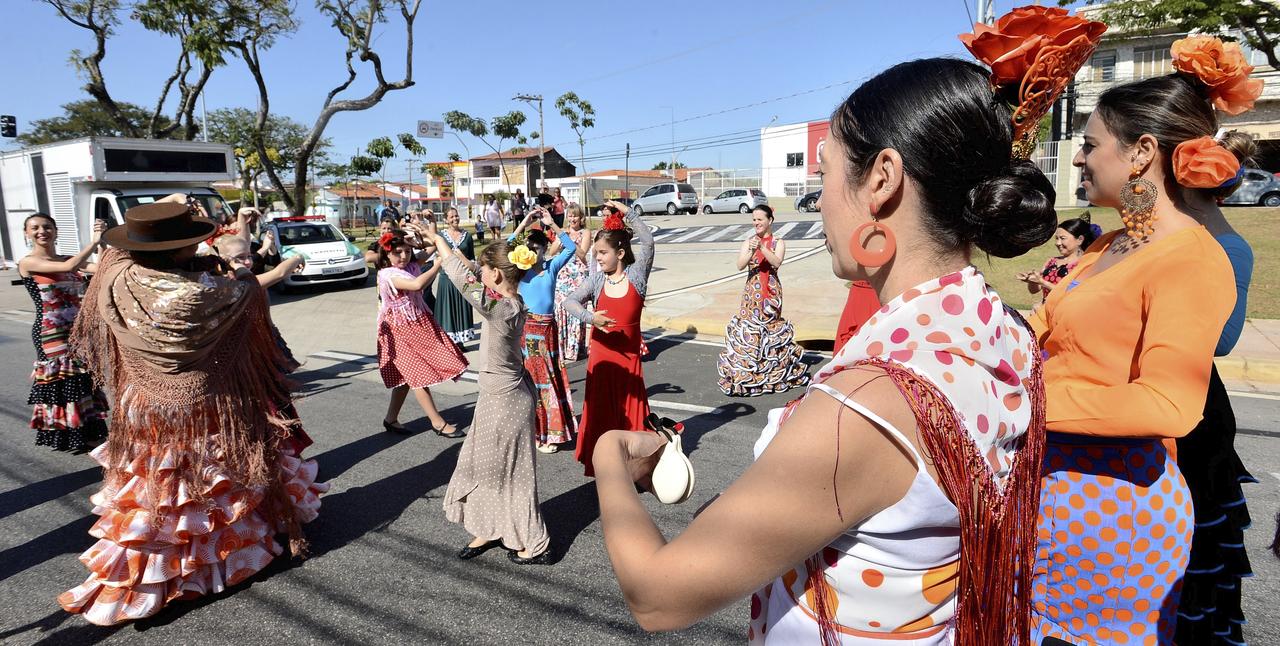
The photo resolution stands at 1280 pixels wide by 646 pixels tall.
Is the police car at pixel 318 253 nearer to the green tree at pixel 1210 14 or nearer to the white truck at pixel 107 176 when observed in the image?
the white truck at pixel 107 176

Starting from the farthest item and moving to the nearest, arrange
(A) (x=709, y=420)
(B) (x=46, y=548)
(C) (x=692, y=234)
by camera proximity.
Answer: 1. (C) (x=692, y=234)
2. (A) (x=709, y=420)
3. (B) (x=46, y=548)

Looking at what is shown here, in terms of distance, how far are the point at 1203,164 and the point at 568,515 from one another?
3622mm

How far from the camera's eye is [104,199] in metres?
13.5

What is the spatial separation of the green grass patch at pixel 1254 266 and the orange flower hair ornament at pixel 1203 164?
5514 mm

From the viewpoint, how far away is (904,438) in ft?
3.18

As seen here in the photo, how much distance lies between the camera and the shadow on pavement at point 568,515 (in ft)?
13.3

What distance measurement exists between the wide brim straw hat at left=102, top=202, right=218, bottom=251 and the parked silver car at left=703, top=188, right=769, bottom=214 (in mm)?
32041

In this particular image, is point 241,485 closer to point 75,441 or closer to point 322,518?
point 322,518

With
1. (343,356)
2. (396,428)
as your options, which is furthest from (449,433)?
(343,356)

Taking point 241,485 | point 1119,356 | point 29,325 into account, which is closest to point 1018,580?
point 1119,356

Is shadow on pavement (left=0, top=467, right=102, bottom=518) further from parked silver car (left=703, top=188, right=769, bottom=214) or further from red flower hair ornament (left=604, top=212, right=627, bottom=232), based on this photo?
parked silver car (left=703, top=188, right=769, bottom=214)

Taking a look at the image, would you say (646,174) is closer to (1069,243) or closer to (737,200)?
(737,200)

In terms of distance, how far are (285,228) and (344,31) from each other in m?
8.89

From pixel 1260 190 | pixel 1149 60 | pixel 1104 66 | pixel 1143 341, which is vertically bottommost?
pixel 1143 341
